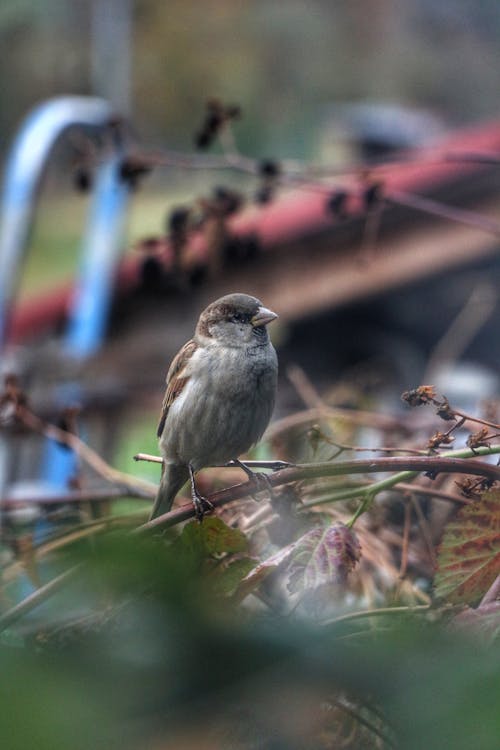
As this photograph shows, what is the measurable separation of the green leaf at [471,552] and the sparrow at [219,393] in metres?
0.50

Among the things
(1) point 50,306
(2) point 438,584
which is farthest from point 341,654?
(1) point 50,306

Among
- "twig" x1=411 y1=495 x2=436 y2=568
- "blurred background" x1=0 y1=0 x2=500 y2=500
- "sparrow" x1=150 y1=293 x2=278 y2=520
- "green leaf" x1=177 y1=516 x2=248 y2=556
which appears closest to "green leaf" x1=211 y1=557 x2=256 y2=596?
"green leaf" x1=177 y1=516 x2=248 y2=556

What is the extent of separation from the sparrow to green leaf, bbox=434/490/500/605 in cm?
50

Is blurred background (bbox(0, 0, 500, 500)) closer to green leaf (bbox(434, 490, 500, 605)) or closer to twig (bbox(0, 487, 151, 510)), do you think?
twig (bbox(0, 487, 151, 510))

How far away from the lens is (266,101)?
525 inches

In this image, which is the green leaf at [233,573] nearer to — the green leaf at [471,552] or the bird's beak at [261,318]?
the green leaf at [471,552]

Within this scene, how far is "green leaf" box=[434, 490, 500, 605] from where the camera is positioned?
0.72 metres

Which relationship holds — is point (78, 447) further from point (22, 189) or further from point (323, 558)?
point (22, 189)

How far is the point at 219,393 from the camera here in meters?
1.37

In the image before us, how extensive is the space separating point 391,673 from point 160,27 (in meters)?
14.4

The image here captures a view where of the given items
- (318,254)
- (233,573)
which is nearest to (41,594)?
(233,573)

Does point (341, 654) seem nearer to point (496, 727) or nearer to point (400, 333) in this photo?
point (496, 727)

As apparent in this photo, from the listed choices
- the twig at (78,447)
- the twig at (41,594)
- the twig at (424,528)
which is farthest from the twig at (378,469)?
the twig at (78,447)

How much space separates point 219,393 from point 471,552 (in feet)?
2.21
